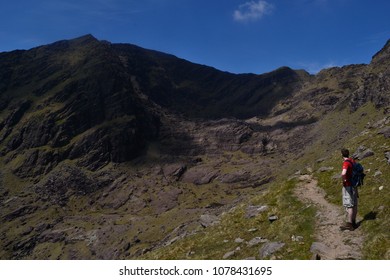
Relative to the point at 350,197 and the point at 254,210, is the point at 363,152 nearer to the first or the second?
the point at 254,210

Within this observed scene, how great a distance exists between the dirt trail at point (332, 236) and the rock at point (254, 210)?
324 centimetres

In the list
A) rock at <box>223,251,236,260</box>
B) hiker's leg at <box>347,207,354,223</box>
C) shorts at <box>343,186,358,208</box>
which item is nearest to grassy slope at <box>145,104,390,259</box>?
rock at <box>223,251,236,260</box>

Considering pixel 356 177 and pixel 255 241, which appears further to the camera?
pixel 255 241

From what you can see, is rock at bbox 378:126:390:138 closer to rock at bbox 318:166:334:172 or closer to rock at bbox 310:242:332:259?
rock at bbox 318:166:334:172

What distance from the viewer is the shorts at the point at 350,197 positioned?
23.3 meters

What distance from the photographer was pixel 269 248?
24.0m

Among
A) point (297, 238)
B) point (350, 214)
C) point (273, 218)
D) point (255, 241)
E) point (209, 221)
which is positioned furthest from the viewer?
point (209, 221)

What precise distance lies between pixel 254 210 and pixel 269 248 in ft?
34.4

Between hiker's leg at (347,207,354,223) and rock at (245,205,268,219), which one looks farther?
rock at (245,205,268,219)

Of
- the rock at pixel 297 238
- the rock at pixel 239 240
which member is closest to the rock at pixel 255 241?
the rock at pixel 239 240

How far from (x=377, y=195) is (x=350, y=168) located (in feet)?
15.6

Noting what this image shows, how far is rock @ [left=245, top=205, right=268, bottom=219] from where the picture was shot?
33.3 m

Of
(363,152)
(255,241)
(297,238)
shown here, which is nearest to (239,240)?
(255,241)
